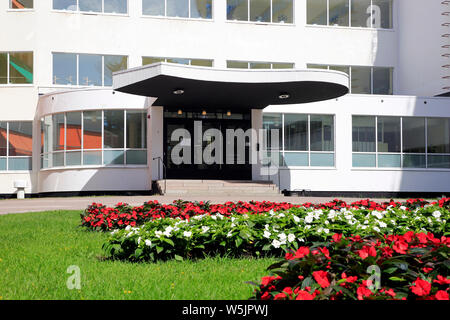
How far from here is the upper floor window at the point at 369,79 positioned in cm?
2684

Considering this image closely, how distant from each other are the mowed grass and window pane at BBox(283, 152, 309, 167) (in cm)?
1690

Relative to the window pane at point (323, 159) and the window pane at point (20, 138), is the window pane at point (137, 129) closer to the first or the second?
the window pane at point (20, 138)

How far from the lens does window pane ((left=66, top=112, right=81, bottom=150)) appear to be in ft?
74.5

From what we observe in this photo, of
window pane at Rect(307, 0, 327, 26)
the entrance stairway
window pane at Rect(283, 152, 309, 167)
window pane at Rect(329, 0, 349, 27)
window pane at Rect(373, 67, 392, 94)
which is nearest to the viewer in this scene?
the entrance stairway

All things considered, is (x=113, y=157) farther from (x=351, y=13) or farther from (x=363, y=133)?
(x=351, y=13)

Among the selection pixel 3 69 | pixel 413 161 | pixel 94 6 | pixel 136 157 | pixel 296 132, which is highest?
pixel 94 6

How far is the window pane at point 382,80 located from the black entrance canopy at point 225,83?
7.90 meters

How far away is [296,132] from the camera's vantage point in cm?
2403

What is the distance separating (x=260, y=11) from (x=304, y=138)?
7.26m

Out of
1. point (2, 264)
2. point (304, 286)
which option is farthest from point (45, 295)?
point (304, 286)

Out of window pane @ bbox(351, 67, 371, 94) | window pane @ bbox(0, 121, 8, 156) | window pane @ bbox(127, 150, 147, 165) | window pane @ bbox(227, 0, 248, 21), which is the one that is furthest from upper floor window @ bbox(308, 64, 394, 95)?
window pane @ bbox(0, 121, 8, 156)

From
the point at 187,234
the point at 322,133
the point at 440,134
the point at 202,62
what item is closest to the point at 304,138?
the point at 322,133

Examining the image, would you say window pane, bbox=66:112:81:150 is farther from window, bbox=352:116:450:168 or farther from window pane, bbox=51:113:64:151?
Answer: window, bbox=352:116:450:168
